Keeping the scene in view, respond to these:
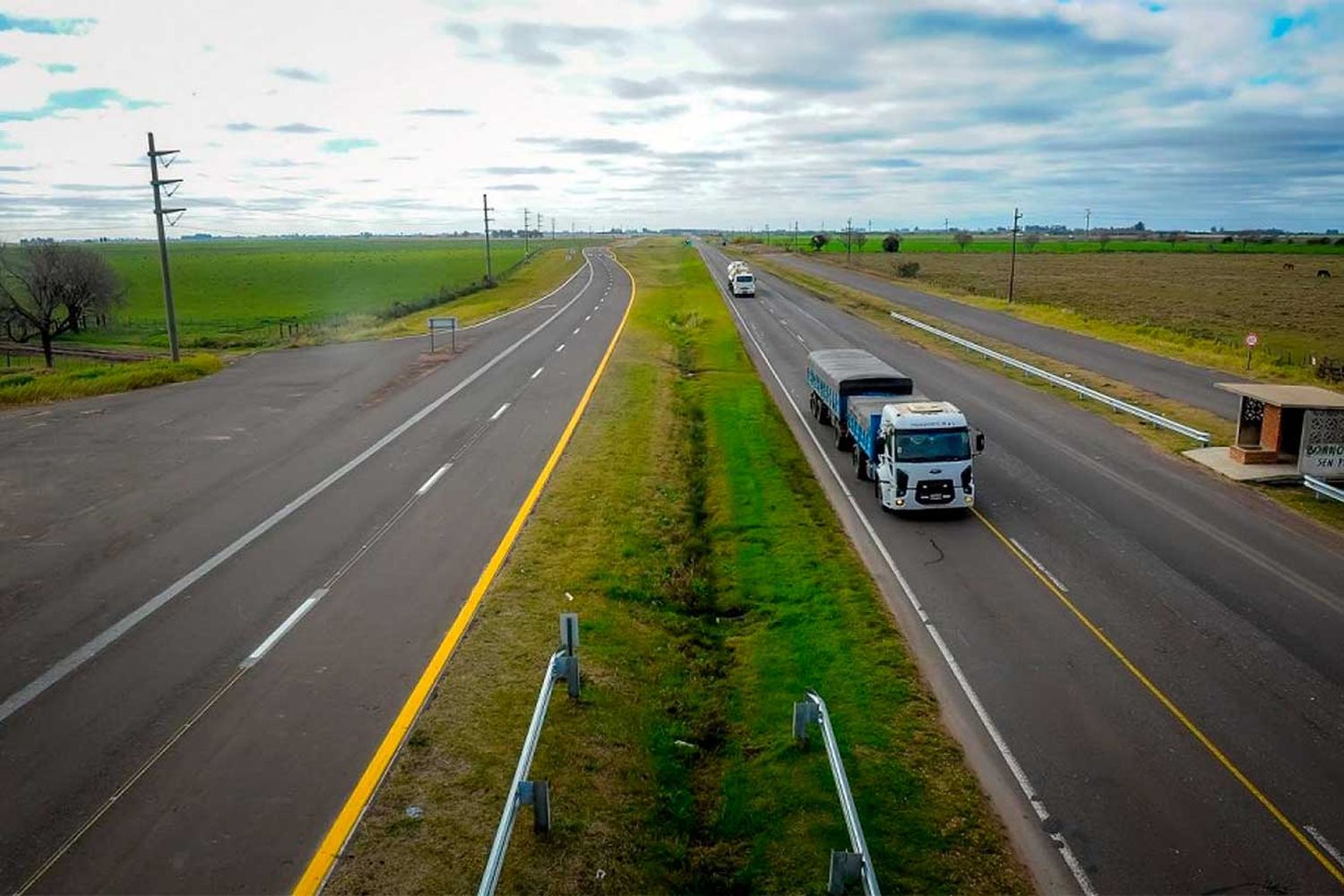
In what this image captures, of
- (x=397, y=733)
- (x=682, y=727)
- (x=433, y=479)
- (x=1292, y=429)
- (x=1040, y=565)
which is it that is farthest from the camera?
(x=1292, y=429)

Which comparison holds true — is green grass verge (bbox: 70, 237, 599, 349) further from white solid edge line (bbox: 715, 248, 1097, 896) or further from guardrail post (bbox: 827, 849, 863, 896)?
guardrail post (bbox: 827, 849, 863, 896)

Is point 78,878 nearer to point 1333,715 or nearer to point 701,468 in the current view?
point 1333,715

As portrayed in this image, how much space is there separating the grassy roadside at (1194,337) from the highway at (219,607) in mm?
29659

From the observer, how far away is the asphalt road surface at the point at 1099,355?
34.7 metres

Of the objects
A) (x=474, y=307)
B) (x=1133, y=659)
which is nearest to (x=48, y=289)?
(x=474, y=307)

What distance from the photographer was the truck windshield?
2028 cm

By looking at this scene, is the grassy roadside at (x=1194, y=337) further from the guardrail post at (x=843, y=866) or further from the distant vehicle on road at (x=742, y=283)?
the guardrail post at (x=843, y=866)

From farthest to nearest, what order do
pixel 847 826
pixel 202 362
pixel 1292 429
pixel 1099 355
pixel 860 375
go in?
pixel 1099 355
pixel 202 362
pixel 860 375
pixel 1292 429
pixel 847 826

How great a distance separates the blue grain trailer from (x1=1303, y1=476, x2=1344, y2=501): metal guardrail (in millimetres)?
9498

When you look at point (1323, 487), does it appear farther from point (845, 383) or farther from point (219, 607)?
point (219, 607)

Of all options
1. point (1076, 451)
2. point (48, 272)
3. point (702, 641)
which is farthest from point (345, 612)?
point (48, 272)

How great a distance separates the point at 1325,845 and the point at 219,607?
47.1ft

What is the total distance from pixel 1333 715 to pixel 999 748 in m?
4.69

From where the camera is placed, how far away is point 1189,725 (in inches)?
467
